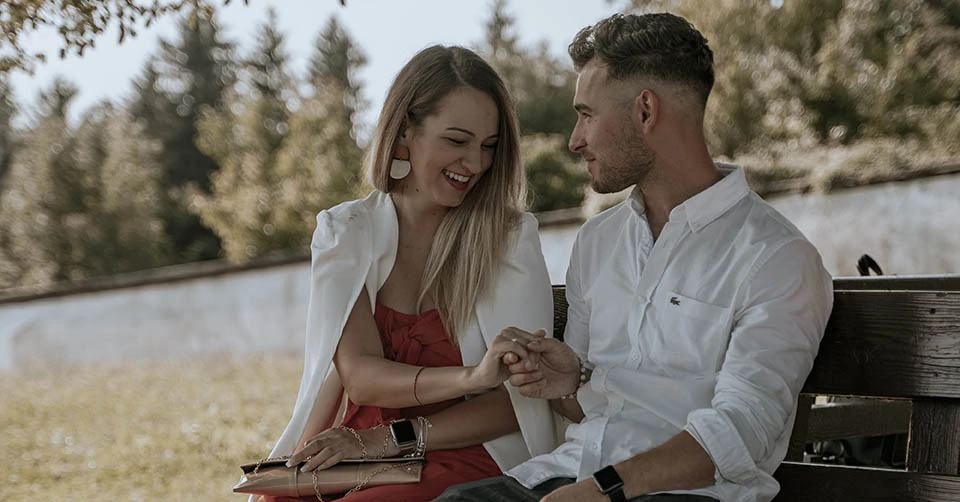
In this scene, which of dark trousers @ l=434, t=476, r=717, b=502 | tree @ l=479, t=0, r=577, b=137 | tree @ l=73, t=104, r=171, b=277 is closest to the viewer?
dark trousers @ l=434, t=476, r=717, b=502

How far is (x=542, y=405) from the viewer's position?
9.23 feet

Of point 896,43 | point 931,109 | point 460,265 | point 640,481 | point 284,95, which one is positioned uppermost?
point 284,95

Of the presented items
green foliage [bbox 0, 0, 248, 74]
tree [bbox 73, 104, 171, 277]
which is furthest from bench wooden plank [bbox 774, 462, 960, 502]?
tree [bbox 73, 104, 171, 277]

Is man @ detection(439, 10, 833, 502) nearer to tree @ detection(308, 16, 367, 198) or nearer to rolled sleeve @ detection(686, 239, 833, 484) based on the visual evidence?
rolled sleeve @ detection(686, 239, 833, 484)

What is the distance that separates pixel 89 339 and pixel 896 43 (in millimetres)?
12440

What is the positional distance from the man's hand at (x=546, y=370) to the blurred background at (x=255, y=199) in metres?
1.00

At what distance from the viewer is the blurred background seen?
7.98 m

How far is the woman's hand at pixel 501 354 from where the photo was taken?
2.53 metres

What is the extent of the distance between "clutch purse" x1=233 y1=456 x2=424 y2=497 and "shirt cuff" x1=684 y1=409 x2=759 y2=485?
0.74 metres

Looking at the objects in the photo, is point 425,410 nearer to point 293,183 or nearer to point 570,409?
point 570,409

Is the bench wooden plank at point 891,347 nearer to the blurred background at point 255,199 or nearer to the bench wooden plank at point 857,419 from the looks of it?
the bench wooden plank at point 857,419

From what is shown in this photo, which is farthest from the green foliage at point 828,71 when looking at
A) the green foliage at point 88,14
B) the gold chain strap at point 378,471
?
the gold chain strap at point 378,471

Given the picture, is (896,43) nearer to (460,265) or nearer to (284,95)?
(460,265)

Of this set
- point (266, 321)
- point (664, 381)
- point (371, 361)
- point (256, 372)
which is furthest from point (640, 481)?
point (266, 321)
